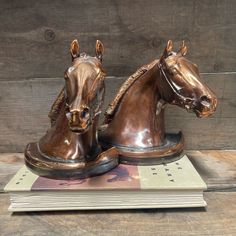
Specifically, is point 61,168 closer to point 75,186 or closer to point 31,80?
point 75,186

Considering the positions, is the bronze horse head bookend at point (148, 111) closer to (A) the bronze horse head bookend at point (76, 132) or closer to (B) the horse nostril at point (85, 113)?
(A) the bronze horse head bookend at point (76, 132)

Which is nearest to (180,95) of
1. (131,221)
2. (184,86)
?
(184,86)

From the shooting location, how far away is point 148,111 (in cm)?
56

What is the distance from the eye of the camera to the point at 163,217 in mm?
441

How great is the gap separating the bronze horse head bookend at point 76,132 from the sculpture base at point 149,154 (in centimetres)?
3

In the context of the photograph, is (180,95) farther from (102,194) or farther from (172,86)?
(102,194)

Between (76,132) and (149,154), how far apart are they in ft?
0.61

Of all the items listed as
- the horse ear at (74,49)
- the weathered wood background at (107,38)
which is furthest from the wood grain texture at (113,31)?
the horse ear at (74,49)

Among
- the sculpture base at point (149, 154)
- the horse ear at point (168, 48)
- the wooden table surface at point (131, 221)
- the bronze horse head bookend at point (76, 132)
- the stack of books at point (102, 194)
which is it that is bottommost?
the wooden table surface at point (131, 221)

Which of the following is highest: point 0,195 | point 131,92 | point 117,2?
point 117,2

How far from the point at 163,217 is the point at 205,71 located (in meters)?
0.37

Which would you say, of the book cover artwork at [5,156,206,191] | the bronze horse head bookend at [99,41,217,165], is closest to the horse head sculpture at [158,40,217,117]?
the bronze horse head bookend at [99,41,217,165]

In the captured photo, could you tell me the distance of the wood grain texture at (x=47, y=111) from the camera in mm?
679

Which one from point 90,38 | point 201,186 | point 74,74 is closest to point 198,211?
point 201,186
